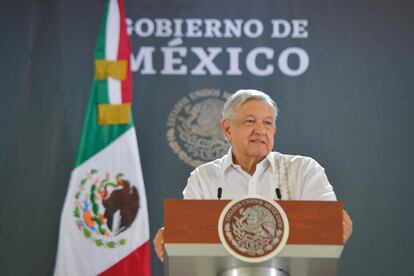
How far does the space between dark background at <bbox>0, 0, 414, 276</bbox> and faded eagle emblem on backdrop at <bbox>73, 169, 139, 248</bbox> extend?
0.99ft

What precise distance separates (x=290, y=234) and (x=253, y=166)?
3.66 ft

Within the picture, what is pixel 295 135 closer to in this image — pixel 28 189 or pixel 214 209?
pixel 28 189

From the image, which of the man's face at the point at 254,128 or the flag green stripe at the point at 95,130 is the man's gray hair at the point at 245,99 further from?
the flag green stripe at the point at 95,130

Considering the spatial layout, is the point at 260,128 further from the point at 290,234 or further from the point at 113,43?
the point at 113,43

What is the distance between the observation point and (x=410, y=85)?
221 inches

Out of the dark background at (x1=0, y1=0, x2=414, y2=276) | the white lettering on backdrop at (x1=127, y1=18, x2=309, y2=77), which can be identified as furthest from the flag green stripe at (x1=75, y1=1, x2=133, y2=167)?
the white lettering on backdrop at (x1=127, y1=18, x2=309, y2=77)

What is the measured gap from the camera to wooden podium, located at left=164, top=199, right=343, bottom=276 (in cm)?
233

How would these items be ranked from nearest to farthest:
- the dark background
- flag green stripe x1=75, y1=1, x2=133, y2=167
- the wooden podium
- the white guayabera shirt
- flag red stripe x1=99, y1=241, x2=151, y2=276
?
the wooden podium < the white guayabera shirt < flag red stripe x1=99, y1=241, x2=151, y2=276 < flag green stripe x1=75, y1=1, x2=133, y2=167 < the dark background

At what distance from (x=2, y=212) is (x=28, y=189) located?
251 mm

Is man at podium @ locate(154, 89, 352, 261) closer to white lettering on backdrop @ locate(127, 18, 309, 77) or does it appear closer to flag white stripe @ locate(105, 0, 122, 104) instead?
flag white stripe @ locate(105, 0, 122, 104)

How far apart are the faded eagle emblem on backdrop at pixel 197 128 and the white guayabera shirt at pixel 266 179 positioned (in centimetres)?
204

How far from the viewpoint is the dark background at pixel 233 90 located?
5.45m

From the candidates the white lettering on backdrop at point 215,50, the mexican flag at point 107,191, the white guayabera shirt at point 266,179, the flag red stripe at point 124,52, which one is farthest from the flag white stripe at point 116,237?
the white guayabera shirt at point 266,179

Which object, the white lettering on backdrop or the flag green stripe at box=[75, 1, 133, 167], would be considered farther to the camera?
the white lettering on backdrop
